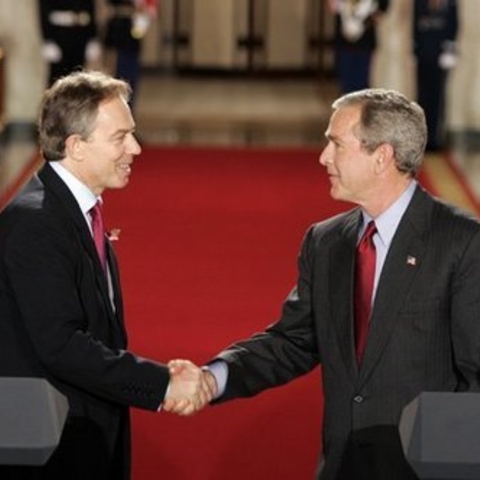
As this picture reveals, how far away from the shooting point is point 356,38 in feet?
49.7

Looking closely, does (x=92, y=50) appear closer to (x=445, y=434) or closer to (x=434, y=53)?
(x=434, y=53)

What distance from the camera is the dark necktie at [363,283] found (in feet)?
15.4

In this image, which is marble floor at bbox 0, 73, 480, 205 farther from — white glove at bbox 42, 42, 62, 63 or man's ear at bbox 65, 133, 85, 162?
man's ear at bbox 65, 133, 85, 162

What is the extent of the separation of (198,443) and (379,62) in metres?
9.61

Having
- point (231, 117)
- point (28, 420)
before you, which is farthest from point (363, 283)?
point (231, 117)

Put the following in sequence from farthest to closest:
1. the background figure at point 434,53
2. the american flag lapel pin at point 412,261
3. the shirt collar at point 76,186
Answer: the background figure at point 434,53 < the shirt collar at point 76,186 < the american flag lapel pin at point 412,261

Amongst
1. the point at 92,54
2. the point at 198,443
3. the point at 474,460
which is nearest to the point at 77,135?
the point at 474,460

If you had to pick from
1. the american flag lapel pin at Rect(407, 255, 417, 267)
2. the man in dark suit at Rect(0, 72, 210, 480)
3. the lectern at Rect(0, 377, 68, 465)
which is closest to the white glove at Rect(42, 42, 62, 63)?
the man in dark suit at Rect(0, 72, 210, 480)

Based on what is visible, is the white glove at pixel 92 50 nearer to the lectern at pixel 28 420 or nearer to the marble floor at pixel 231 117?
the marble floor at pixel 231 117

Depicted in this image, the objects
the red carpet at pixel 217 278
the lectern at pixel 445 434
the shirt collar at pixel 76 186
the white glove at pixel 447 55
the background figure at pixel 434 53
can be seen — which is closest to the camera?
the lectern at pixel 445 434

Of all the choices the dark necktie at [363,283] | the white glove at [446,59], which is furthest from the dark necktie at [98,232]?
the white glove at [446,59]

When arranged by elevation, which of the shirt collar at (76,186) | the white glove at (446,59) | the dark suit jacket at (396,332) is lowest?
the white glove at (446,59)

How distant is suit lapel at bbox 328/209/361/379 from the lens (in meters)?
4.69

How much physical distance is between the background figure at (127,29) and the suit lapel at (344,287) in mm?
10169
